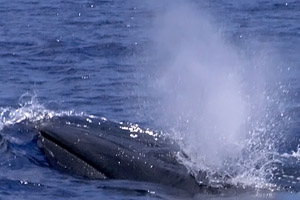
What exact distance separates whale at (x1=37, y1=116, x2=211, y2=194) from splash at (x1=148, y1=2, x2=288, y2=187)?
0.80 feet

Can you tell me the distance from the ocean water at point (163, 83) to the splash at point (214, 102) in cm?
3

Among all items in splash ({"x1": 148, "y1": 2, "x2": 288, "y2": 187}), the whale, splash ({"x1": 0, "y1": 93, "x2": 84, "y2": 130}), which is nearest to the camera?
the whale

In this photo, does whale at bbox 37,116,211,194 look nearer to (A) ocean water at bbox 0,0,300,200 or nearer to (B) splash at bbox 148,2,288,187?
(A) ocean water at bbox 0,0,300,200

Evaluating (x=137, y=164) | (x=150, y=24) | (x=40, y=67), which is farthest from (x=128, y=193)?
(x=150, y=24)

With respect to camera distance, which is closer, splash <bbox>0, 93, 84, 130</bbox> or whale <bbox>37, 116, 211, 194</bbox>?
whale <bbox>37, 116, 211, 194</bbox>

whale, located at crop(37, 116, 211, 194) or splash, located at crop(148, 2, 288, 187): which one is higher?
splash, located at crop(148, 2, 288, 187)

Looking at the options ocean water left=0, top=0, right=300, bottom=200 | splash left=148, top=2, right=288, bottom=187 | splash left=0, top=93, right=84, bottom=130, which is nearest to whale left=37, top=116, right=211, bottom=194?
ocean water left=0, top=0, right=300, bottom=200

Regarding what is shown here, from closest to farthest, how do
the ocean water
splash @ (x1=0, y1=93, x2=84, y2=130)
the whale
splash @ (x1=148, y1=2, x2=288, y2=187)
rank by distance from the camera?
the whale → the ocean water → splash @ (x1=148, y1=2, x2=288, y2=187) → splash @ (x1=0, y1=93, x2=84, y2=130)

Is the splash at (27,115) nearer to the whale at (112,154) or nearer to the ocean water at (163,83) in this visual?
the ocean water at (163,83)

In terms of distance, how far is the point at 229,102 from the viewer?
18.1m

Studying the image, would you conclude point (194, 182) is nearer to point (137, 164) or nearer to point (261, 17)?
point (137, 164)

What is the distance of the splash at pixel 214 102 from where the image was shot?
14.4 metres

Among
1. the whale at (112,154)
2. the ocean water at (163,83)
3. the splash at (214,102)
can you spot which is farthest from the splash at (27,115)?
the splash at (214,102)

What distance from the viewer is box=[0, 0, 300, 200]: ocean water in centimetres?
1377
